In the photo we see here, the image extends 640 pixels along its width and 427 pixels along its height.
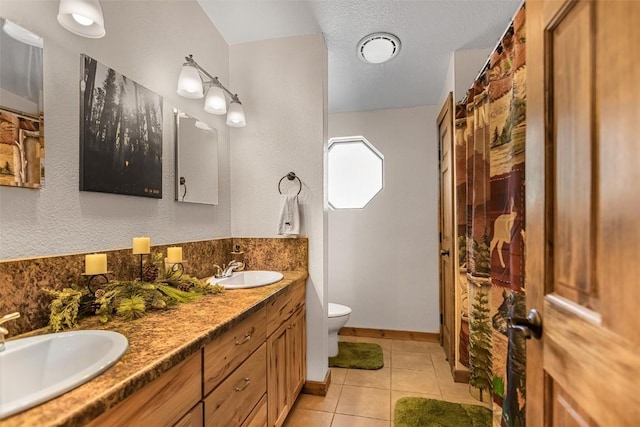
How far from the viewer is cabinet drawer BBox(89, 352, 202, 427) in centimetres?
67

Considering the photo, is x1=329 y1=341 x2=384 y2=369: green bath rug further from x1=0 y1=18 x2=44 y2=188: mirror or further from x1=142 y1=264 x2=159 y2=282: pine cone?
x1=0 y1=18 x2=44 y2=188: mirror

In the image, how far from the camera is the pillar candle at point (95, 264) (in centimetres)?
108

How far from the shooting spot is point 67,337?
86cm

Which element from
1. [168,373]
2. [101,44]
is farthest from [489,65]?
[168,373]

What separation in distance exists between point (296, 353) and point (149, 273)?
103cm

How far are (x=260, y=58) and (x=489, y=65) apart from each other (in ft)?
4.81

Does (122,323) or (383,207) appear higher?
(383,207)

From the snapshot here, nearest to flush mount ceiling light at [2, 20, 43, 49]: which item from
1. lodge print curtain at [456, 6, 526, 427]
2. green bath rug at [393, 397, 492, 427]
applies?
lodge print curtain at [456, 6, 526, 427]

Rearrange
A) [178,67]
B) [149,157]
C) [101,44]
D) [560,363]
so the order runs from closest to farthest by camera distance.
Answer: [560,363]
[101,44]
[149,157]
[178,67]

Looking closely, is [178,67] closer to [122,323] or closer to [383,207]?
[122,323]

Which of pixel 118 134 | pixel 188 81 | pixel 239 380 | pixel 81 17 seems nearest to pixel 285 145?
pixel 188 81

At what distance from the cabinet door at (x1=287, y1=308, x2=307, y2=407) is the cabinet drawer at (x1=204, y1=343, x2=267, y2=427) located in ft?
1.22

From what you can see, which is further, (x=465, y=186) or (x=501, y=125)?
(x=465, y=186)

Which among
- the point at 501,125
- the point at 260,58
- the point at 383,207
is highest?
the point at 260,58
